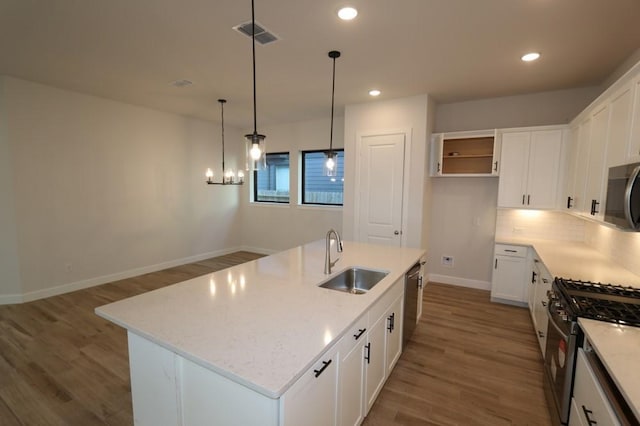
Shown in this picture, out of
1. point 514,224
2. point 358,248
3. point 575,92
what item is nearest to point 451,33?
point 358,248

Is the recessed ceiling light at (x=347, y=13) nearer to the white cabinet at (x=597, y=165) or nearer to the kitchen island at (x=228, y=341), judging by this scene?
the kitchen island at (x=228, y=341)

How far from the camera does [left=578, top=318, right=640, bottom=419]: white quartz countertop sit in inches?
43.6

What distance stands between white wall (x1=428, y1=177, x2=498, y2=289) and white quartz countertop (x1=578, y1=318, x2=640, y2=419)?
310cm

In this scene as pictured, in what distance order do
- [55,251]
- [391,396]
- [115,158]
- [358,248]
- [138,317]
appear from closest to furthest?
[138,317] → [391,396] → [358,248] → [55,251] → [115,158]

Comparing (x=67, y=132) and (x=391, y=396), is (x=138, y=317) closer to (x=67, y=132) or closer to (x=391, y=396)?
(x=391, y=396)

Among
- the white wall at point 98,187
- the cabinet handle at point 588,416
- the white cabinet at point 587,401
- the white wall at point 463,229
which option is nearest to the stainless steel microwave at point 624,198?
the white cabinet at point 587,401

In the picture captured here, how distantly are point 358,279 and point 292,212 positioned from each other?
386 cm

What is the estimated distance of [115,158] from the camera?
476cm

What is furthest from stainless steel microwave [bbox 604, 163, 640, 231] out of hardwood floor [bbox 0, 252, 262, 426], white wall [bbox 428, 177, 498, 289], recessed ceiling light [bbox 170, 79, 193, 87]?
recessed ceiling light [bbox 170, 79, 193, 87]

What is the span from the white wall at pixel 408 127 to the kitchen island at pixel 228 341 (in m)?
2.42

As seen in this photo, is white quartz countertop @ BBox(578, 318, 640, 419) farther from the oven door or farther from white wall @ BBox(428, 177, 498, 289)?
white wall @ BBox(428, 177, 498, 289)

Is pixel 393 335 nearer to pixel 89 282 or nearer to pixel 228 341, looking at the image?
pixel 228 341

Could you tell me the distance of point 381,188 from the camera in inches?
182

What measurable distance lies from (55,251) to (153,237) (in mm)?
1390
